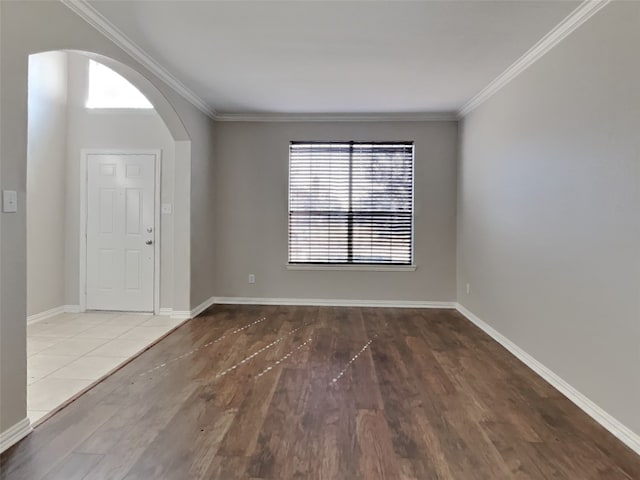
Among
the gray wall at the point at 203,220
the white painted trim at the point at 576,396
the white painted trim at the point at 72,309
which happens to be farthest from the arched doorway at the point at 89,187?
the white painted trim at the point at 576,396

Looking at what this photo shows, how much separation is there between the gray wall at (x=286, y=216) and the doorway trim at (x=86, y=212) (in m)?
0.87

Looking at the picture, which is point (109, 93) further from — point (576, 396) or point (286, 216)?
point (576, 396)

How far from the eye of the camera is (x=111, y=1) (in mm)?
2508

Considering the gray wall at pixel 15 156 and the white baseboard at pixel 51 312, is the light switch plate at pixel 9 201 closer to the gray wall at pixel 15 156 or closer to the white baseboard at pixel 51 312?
the gray wall at pixel 15 156

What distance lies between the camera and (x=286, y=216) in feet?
17.6

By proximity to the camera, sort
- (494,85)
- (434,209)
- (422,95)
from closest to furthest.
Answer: (494,85)
(422,95)
(434,209)

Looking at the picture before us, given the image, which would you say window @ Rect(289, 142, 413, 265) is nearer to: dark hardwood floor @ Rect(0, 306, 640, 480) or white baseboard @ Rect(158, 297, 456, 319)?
white baseboard @ Rect(158, 297, 456, 319)

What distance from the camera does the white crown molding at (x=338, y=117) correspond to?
5135 mm

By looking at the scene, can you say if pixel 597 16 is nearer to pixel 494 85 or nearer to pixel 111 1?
pixel 494 85

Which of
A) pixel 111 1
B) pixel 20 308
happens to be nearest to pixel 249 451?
pixel 20 308

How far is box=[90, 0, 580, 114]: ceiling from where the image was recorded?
2562 mm

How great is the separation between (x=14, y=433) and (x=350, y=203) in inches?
165

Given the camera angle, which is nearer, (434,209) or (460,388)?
(460,388)

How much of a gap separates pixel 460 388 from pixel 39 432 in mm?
2652
